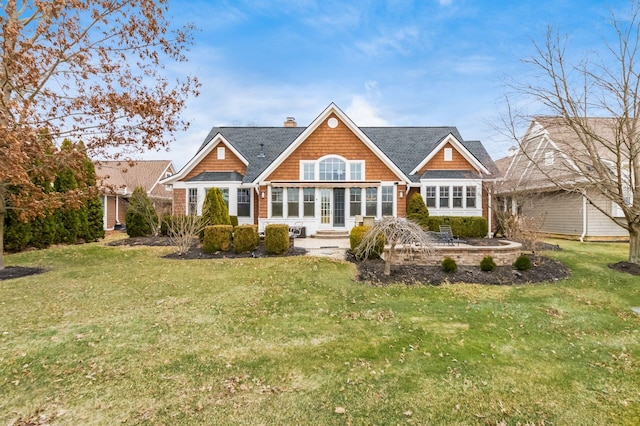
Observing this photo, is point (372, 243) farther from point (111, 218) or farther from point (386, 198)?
point (111, 218)

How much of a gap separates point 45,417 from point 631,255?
15.7 m

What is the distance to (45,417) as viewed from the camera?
11.5 ft

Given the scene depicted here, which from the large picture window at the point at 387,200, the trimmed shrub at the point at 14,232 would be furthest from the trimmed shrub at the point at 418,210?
the trimmed shrub at the point at 14,232

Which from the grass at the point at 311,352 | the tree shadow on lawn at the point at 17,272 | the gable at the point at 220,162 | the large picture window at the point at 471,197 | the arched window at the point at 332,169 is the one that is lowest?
the grass at the point at 311,352

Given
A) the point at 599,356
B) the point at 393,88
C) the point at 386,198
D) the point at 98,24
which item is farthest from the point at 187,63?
the point at 599,356

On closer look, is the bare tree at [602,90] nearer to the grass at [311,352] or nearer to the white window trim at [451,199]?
the grass at [311,352]

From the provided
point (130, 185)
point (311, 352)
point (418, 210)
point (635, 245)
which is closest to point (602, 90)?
point (635, 245)

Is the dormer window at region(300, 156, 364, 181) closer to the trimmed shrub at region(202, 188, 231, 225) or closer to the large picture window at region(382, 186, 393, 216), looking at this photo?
the large picture window at region(382, 186, 393, 216)

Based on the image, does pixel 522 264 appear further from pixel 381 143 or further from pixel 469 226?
pixel 381 143

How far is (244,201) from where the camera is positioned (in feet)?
67.6

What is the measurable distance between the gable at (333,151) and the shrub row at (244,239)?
6.78 meters

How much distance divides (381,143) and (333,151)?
19.6 feet

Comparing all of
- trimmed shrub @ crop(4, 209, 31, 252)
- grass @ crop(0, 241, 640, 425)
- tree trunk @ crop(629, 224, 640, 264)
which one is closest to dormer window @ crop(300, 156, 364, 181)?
Answer: grass @ crop(0, 241, 640, 425)

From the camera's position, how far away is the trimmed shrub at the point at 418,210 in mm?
18250
